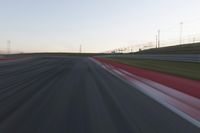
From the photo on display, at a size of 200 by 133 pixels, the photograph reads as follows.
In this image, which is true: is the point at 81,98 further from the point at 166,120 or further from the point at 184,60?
the point at 184,60

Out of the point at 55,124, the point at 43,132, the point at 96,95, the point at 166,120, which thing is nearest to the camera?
the point at 43,132

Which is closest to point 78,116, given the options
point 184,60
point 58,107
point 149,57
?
point 58,107

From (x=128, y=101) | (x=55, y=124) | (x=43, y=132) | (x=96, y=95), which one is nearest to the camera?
(x=43, y=132)

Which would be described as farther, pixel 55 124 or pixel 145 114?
pixel 145 114

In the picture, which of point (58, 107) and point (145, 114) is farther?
point (58, 107)

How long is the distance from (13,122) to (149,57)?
42420 millimetres

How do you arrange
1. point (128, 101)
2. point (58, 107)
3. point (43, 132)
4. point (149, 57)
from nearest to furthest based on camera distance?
point (43, 132) < point (58, 107) < point (128, 101) < point (149, 57)

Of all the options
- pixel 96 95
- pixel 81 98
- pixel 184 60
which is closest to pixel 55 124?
pixel 81 98

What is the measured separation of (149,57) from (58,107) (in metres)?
40.4

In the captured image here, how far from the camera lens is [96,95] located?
11.7m

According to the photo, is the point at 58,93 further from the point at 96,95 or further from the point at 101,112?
the point at 101,112

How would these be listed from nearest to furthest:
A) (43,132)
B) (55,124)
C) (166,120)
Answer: (43,132)
(55,124)
(166,120)

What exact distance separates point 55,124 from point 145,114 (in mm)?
2313

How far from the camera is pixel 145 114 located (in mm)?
8328
